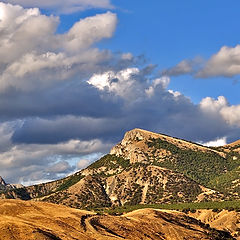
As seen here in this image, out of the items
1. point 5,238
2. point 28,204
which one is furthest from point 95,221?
point 5,238

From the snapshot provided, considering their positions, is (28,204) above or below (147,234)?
above

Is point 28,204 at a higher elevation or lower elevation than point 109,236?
higher

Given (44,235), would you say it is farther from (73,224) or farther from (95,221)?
(95,221)

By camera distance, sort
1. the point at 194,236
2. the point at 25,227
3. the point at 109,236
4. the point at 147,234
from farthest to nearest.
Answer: the point at 194,236
the point at 147,234
the point at 109,236
the point at 25,227

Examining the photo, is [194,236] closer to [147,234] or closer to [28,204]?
[147,234]

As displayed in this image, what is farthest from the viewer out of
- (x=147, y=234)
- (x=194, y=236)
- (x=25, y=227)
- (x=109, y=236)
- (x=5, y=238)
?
(x=194, y=236)

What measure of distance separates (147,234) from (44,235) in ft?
170

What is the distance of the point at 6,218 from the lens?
157 m

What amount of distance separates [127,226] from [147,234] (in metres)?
9.18

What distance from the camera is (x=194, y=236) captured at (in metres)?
198

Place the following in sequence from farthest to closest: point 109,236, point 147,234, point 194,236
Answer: point 194,236 → point 147,234 → point 109,236

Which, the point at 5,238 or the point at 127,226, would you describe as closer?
the point at 5,238

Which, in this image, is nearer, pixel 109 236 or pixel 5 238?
pixel 5 238

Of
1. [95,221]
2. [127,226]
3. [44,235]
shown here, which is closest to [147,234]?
[127,226]
